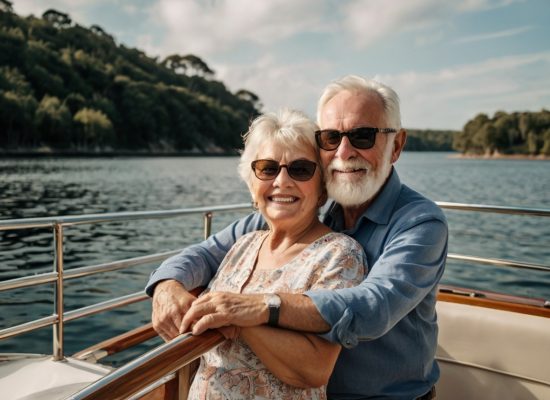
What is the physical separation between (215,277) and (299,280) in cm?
47

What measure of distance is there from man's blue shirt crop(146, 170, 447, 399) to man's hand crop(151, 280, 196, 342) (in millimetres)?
105

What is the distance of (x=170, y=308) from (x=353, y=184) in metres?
0.77

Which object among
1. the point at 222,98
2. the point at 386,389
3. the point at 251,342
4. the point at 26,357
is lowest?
the point at 26,357

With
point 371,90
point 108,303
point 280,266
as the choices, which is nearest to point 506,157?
point 108,303

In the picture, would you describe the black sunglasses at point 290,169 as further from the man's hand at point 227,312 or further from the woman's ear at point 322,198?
the man's hand at point 227,312

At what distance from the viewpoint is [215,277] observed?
76.1 inches

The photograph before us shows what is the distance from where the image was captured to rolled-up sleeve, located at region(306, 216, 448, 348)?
1.37 meters

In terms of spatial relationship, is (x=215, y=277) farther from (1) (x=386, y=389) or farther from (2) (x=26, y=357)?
(2) (x=26, y=357)

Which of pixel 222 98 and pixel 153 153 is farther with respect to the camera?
pixel 222 98

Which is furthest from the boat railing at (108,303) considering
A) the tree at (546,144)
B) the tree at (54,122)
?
the tree at (546,144)

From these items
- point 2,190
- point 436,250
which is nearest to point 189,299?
point 436,250

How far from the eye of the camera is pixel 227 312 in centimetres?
136

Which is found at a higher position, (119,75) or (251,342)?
(119,75)

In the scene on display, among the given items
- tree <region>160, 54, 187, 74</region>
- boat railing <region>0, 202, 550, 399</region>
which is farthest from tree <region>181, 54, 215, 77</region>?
boat railing <region>0, 202, 550, 399</region>
